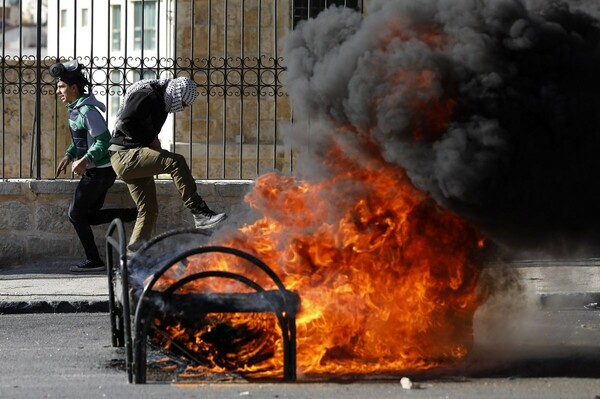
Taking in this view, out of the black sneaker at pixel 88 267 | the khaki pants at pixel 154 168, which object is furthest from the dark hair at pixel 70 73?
the black sneaker at pixel 88 267

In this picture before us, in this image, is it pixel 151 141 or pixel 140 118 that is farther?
pixel 151 141

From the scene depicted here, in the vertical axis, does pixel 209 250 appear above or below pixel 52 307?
above

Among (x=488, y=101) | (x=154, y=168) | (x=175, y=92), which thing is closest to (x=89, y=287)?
(x=154, y=168)

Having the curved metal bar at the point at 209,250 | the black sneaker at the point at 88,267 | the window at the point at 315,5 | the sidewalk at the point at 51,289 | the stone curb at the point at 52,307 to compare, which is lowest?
the stone curb at the point at 52,307

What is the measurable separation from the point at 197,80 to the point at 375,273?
670cm

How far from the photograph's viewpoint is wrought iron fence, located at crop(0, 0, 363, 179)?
1166 centimetres

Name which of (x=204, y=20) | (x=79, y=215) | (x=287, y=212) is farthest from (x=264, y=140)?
(x=287, y=212)

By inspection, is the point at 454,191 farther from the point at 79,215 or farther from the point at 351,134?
the point at 79,215

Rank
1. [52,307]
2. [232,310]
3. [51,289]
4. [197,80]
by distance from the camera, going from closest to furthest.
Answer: [232,310], [52,307], [51,289], [197,80]

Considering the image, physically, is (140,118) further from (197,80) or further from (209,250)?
(209,250)

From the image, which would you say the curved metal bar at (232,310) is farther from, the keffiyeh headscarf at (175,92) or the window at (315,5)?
the window at (315,5)

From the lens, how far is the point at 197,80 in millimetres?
12977

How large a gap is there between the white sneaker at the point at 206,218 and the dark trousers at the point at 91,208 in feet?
4.49

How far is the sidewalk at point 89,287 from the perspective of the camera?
31.5 feet
